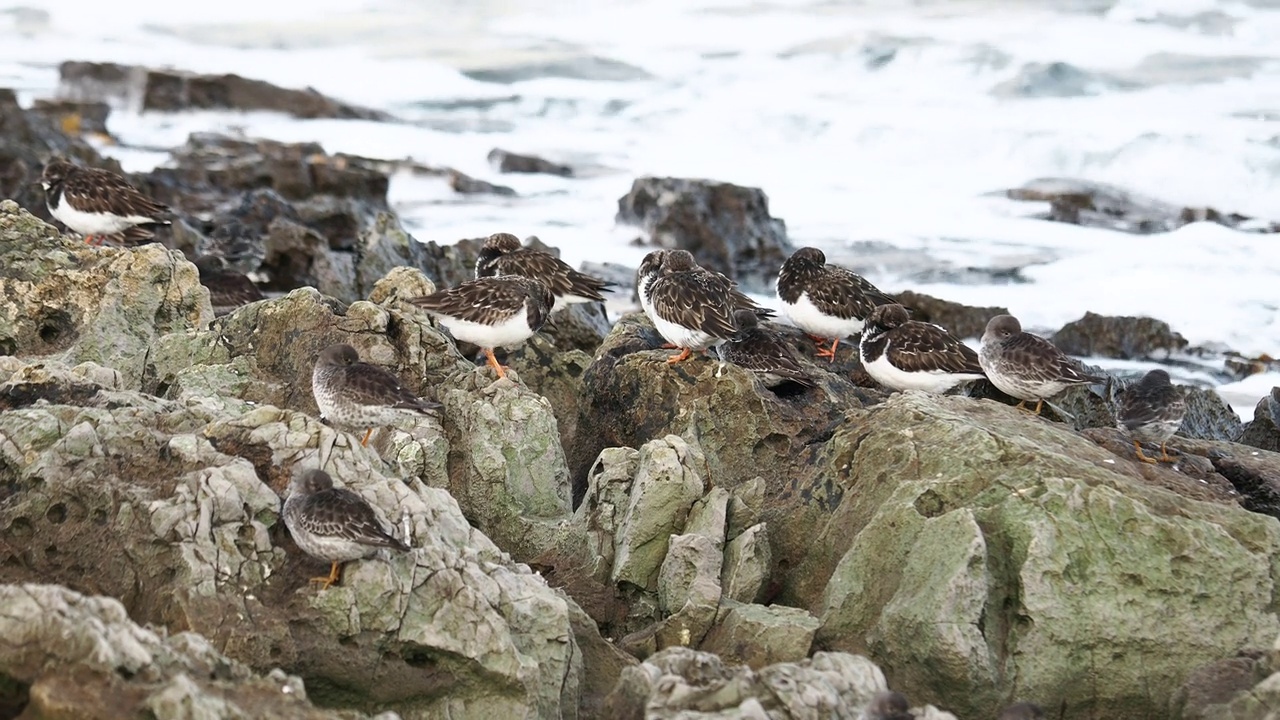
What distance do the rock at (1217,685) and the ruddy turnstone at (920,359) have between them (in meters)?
3.91

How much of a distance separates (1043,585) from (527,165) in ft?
82.8

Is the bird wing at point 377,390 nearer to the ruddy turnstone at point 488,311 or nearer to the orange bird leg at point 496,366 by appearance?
the orange bird leg at point 496,366

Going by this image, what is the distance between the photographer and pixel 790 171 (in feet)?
108

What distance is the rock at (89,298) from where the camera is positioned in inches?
410

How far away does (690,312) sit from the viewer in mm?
10289

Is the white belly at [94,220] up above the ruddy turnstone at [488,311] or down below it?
below

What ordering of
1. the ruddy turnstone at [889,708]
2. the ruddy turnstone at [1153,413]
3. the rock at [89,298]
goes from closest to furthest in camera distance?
the ruddy turnstone at [889,708] < the ruddy turnstone at [1153,413] < the rock at [89,298]

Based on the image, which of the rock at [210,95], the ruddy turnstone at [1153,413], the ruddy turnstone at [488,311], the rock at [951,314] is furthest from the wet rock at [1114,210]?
the rock at [210,95]

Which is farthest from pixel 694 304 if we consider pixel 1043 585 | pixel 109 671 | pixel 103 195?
pixel 103 195

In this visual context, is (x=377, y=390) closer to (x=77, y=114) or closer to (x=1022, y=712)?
(x=1022, y=712)

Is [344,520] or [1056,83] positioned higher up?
[1056,83]

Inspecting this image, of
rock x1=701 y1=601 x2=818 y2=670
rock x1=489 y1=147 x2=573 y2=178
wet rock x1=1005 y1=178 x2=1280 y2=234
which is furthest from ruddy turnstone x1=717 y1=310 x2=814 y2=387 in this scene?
rock x1=489 y1=147 x2=573 y2=178

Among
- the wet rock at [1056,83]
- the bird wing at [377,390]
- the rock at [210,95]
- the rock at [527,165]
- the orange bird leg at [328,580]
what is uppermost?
the wet rock at [1056,83]

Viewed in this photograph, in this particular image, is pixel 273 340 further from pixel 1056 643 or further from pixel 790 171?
pixel 790 171
